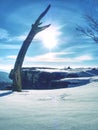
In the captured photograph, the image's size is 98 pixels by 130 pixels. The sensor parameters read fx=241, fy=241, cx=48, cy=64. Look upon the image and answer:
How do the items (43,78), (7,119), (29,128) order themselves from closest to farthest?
(29,128)
(7,119)
(43,78)

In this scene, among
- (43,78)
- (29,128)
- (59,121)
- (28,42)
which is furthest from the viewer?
(43,78)

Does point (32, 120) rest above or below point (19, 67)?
below

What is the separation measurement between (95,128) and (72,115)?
69 centimetres

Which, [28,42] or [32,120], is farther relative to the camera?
[28,42]

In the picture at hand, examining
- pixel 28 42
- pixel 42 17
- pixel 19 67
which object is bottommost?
pixel 19 67

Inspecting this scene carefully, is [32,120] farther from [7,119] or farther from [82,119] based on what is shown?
[82,119]

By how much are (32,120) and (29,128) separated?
1.17 ft

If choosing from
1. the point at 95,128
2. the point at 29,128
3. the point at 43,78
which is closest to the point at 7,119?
the point at 29,128

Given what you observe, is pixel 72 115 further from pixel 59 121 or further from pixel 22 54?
pixel 22 54

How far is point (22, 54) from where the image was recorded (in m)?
8.47

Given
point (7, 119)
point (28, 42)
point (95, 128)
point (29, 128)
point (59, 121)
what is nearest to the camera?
point (95, 128)

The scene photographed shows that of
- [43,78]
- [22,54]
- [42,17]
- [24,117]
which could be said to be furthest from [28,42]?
[43,78]

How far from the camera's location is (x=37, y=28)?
27.8 ft

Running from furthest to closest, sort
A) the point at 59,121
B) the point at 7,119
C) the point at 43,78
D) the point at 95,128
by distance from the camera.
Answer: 1. the point at 43,78
2. the point at 7,119
3. the point at 59,121
4. the point at 95,128
